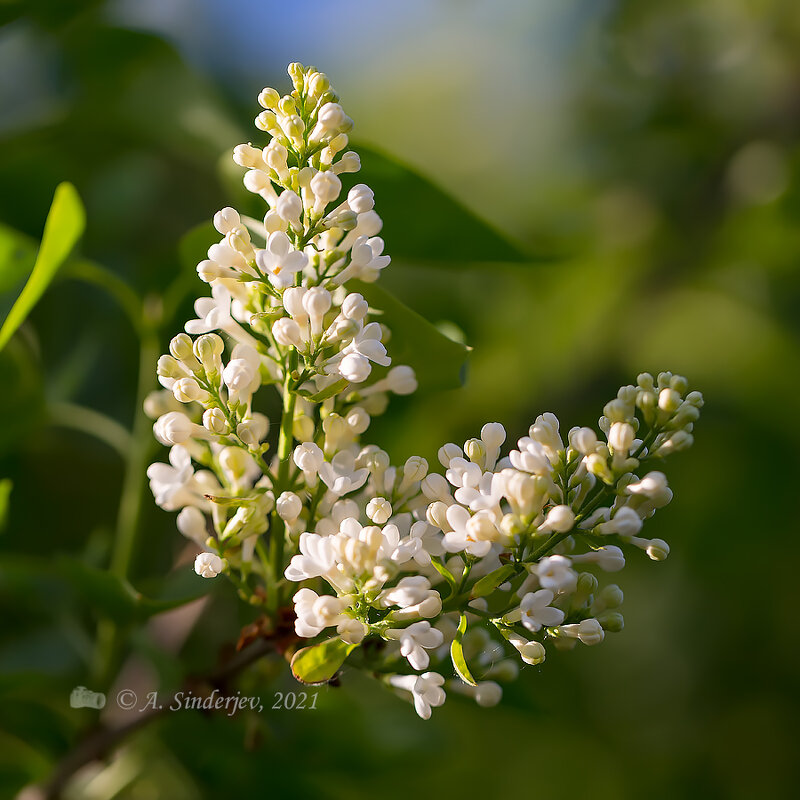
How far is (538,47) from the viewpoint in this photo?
2172 mm

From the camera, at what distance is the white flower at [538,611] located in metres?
0.55

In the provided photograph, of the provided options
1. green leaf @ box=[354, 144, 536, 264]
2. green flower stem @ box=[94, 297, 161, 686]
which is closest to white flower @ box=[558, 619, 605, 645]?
green leaf @ box=[354, 144, 536, 264]

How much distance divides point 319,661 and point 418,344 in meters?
0.28

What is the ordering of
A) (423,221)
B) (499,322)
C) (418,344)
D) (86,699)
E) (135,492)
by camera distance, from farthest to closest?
(499,322) < (135,492) < (86,699) < (423,221) < (418,344)

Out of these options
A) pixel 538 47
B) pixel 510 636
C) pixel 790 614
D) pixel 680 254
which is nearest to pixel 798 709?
pixel 790 614

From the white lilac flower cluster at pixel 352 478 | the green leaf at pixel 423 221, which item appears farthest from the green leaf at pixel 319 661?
the green leaf at pixel 423 221

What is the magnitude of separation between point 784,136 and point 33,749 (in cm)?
190

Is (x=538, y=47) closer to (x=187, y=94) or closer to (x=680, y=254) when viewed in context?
(x=680, y=254)

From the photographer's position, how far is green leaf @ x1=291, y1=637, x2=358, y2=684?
0.58 metres

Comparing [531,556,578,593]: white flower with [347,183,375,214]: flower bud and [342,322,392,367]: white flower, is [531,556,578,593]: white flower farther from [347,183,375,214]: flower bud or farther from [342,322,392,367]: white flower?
[347,183,375,214]: flower bud

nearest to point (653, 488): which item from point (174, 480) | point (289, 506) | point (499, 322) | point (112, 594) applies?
point (289, 506)

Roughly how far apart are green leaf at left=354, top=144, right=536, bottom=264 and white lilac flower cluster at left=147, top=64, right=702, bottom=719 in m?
0.19

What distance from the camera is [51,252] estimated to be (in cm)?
73

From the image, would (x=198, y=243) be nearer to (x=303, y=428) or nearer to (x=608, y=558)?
(x=303, y=428)
